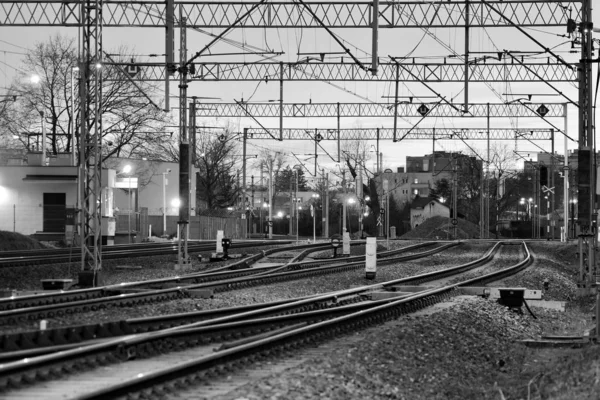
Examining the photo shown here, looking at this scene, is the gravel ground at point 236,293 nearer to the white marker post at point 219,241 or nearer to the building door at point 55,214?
the white marker post at point 219,241

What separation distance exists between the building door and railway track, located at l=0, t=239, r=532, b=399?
42.4m

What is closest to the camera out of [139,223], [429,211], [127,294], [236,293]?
[127,294]

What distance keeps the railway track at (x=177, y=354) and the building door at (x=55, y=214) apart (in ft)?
139

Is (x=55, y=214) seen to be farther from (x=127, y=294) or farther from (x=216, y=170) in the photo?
(x=216, y=170)

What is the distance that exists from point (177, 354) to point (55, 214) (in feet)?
158

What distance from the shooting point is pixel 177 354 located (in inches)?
479

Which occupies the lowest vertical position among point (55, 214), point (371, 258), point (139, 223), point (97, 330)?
point (97, 330)

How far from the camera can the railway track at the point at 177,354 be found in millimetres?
9453

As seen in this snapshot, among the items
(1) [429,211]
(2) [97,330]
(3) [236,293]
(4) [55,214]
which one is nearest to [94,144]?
(3) [236,293]

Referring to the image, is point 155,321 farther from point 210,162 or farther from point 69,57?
point 210,162

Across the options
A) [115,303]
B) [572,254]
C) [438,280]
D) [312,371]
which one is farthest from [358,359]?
[572,254]

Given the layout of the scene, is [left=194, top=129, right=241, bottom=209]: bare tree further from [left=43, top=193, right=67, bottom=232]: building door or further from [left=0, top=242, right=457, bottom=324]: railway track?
[left=0, top=242, right=457, bottom=324]: railway track

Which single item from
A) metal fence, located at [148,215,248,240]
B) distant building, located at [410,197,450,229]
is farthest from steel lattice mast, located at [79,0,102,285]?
distant building, located at [410,197,450,229]

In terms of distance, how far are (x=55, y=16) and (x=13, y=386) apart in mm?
26566
